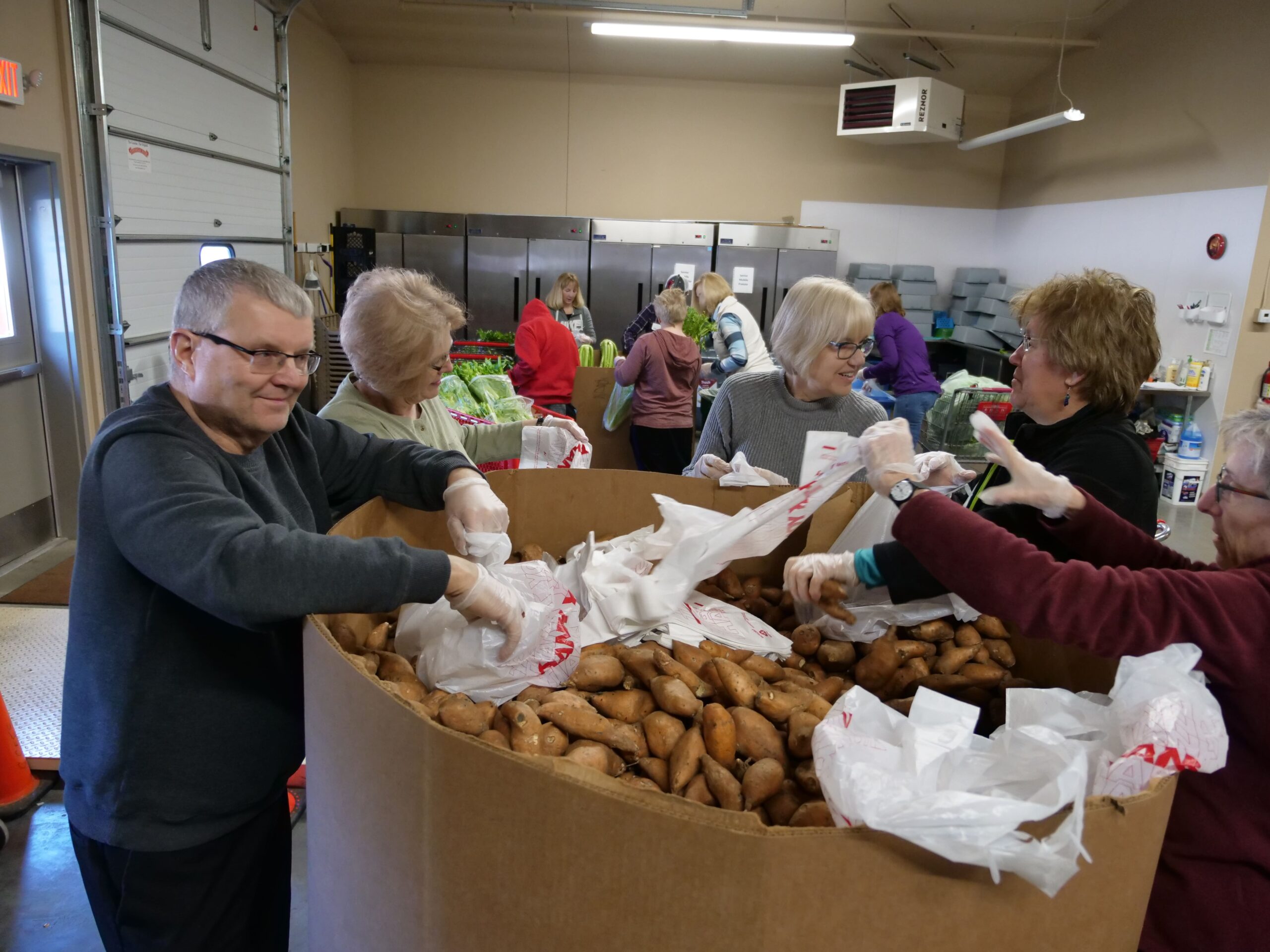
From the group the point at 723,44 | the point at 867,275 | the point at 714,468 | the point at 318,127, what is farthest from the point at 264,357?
the point at 867,275

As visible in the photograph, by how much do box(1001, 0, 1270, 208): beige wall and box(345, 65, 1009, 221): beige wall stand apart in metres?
1.30

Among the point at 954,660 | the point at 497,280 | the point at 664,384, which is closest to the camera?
the point at 954,660

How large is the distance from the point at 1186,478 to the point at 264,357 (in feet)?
20.6

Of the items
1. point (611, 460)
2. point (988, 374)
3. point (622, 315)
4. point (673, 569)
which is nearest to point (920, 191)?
point (988, 374)

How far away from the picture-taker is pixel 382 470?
1464mm

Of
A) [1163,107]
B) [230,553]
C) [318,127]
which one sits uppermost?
[1163,107]

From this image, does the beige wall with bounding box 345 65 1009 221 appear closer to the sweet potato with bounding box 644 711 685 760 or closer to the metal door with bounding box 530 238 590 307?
the metal door with bounding box 530 238 590 307

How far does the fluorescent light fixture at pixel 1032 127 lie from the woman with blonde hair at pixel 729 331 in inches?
111

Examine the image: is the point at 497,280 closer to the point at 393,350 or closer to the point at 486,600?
the point at 393,350

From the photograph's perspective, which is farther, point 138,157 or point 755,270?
point 755,270

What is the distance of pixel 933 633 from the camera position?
1.44 m

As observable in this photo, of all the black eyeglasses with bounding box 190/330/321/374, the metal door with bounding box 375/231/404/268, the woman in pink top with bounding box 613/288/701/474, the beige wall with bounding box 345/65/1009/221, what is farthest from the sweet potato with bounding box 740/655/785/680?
the beige wall with bounding box 345/65/1009/221

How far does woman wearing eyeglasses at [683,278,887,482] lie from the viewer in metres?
2.08

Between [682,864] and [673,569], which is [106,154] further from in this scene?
[682,864]
